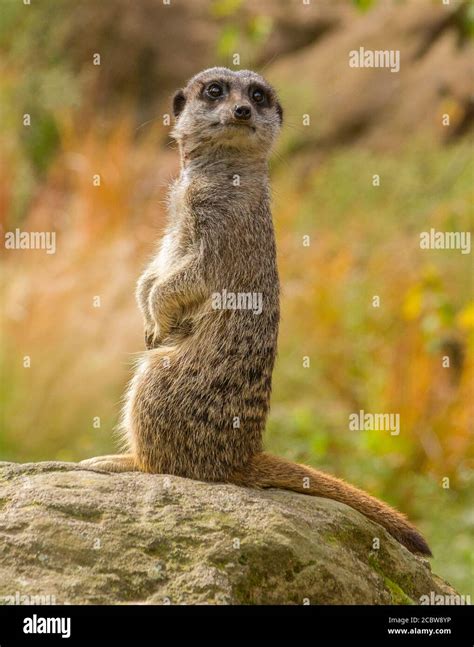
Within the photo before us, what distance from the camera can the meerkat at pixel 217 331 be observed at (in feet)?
14.4

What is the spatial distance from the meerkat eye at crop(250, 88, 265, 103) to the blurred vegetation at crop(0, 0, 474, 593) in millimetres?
818

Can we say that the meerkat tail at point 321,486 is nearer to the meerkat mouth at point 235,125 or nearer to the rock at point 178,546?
the rock at point 178,546

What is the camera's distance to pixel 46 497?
12.9 feet

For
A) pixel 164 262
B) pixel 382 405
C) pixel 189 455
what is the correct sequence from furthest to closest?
pixel 382 405
pixel 164 262
pixel 189 455

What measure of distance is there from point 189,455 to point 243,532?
0.60 meters

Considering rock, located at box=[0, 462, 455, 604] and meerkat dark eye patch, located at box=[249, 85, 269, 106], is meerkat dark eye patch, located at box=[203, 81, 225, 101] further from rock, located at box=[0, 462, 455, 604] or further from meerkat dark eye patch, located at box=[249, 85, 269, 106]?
rock, located at box=[0, 462, 455, 604]

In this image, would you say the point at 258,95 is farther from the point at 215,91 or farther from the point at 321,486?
the point at 321,486

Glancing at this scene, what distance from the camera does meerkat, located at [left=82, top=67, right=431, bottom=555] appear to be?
4.39 m

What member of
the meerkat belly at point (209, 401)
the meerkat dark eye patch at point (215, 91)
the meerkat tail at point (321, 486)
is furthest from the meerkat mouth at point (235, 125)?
the meerkat tail at point (321, 486)

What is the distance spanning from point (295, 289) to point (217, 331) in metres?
5.34

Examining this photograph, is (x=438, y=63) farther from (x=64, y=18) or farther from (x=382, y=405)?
(x=382, y=405)

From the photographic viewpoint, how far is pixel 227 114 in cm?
487

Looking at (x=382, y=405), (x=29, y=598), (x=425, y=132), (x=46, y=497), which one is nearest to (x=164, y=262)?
(x=46, y=497)
